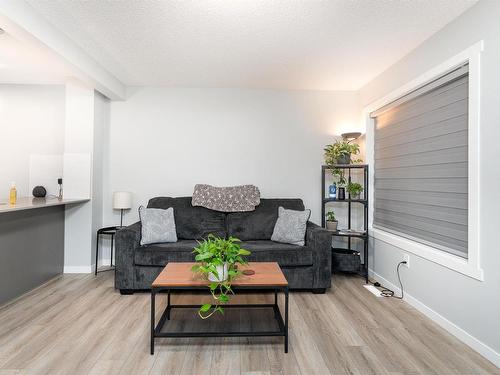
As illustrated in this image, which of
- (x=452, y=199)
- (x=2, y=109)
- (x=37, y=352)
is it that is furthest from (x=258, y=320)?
(x=2, y=109)

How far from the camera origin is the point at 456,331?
7.14ft

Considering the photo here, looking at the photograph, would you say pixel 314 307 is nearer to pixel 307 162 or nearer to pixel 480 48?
pixel 307 162

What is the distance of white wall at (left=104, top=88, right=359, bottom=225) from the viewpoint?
3.97 metres

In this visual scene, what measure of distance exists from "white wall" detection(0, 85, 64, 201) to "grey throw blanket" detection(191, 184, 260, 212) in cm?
203

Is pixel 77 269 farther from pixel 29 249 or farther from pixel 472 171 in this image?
pixel 472 171

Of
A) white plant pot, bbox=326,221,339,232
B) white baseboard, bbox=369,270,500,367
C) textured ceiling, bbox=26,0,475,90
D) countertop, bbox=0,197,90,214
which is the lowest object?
white baseboard, bbox=369,270,500,367

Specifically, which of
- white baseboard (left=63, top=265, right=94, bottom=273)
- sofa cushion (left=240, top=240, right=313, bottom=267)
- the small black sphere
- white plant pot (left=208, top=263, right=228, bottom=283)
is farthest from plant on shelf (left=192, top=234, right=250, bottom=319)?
the small black sphere

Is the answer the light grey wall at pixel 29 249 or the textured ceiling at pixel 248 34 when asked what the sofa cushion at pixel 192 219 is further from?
the textured ceiling at pixel 248 34

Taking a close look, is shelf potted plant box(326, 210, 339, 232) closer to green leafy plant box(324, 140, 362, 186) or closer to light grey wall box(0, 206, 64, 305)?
green leafy plant box(324, 140, 362, 186)

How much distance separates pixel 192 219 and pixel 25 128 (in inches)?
103

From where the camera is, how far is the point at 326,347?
2.00m

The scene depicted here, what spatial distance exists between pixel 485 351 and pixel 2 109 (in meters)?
5.72

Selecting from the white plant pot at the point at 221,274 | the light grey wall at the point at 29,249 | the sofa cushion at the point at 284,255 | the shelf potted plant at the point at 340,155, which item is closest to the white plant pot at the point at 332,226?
the shelf potted plant at the point at 340,155

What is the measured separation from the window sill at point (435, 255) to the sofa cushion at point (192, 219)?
1935 mm
